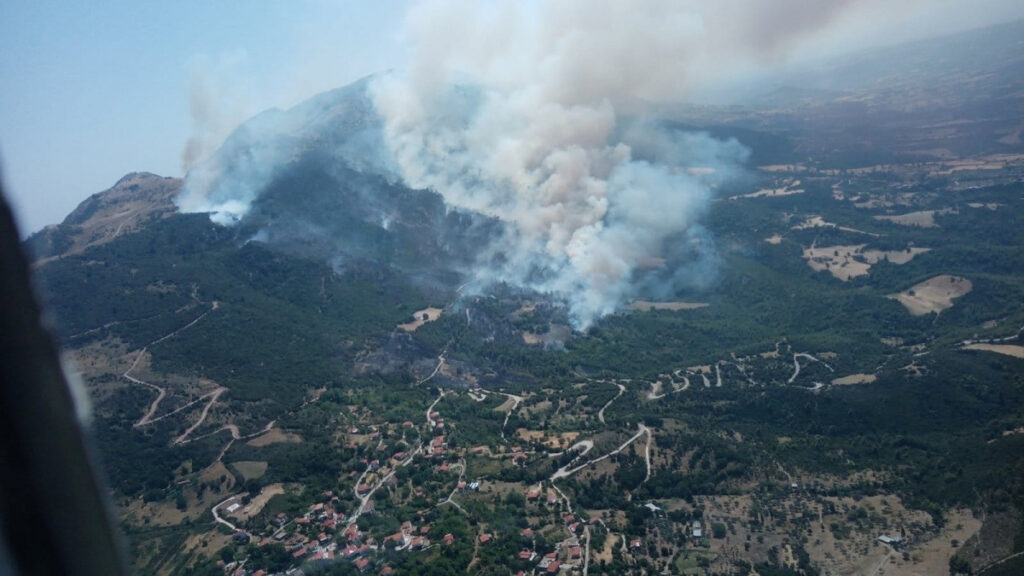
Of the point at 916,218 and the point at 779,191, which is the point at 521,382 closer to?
the point at 916,218

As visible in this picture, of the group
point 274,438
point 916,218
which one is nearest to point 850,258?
point 916,218

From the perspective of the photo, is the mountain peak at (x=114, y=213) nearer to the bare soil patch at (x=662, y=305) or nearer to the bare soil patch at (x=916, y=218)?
the bare soil patch at (x=662, y=305)

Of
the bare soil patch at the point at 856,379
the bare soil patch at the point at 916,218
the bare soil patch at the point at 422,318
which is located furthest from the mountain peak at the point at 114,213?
the bare soil patch at the point at 916,218

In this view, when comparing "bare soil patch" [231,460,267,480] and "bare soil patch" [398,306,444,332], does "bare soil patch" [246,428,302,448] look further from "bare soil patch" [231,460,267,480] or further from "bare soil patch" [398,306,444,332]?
"bare soil patch" [398,306,444,332]

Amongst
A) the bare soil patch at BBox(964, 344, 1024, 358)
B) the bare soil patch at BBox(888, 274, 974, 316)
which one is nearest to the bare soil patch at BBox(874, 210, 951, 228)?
the bare soil patch at BBox(888, 274, 974, 316)

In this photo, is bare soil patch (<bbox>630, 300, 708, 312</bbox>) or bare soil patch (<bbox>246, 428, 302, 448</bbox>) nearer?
bare soil patch (<bbox>246, 428, 302, 448</bbox>)

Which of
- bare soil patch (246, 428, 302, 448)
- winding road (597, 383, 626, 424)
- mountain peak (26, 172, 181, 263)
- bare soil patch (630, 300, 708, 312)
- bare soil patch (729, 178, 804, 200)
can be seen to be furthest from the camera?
bare soil patch (729, 178, 804, 200)
